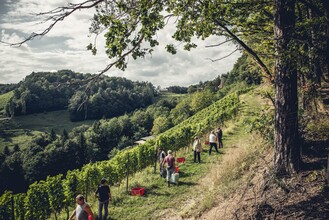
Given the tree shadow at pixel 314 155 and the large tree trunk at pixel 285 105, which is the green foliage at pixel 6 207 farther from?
the tree shadow at pixel 314 155

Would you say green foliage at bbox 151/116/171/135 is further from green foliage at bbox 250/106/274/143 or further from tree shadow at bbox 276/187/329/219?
tree shadow at bbox 276/187/329/219

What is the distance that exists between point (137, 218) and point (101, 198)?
160 cm

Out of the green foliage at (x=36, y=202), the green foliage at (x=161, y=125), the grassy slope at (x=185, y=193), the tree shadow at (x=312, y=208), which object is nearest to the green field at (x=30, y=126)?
the green foliage at (x=161, y=125)

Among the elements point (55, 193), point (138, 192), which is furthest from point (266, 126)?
point (55, 193)

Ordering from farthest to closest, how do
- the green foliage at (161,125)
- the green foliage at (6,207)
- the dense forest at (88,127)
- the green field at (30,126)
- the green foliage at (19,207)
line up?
1. the green field at (30,126)
2. the green foliage at (161,125)
3. the dense forest at (88,127)
4. the green foliage at (19,207)
5. the green foliage at (6,207)

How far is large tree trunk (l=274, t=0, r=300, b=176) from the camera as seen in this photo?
6406mm

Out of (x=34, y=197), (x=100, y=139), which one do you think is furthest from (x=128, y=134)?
A: (x=34, y=197)

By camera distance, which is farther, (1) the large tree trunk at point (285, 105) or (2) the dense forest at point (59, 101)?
(2) the dense forest at point (59, 101)

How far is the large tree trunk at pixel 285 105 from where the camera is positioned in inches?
252

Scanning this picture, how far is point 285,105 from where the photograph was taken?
6582mm

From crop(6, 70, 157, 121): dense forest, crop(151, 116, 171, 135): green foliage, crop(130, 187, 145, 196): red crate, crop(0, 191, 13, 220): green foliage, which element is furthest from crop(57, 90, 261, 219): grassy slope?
crop(6, 70, 157, 121): dense forest

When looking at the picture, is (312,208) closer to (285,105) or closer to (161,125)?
(285,105)

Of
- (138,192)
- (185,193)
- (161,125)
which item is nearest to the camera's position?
(185,193)

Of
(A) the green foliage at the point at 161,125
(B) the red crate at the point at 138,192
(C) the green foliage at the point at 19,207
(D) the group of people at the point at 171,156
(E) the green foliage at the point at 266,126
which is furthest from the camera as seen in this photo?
(A) the green foliage at the point at 161,125
